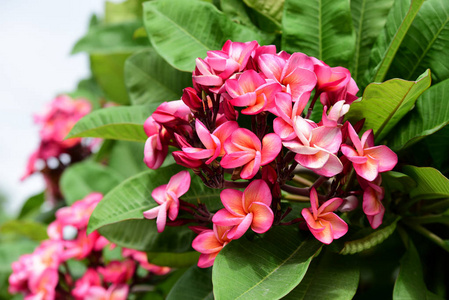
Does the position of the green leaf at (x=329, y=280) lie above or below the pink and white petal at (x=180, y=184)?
below

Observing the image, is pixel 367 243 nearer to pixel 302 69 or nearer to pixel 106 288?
pixel 302 69

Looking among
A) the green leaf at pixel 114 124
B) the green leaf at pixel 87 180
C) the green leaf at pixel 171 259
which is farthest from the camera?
the green leaf at pixel 87 180

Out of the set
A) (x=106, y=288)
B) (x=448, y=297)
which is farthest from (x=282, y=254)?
(x=106, y=288)

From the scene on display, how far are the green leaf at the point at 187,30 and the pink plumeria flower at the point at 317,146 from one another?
28cm

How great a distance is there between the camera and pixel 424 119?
2.06 feet

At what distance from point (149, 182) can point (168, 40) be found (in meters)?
0.25

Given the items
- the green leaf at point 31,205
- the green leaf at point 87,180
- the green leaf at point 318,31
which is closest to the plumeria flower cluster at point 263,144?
the green leaf at point 318,31

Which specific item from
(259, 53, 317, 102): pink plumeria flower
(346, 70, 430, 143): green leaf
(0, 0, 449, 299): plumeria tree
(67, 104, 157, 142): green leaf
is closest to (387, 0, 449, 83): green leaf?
(0, 0, 449, 299): plumeria tree

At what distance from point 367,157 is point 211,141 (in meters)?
0.20

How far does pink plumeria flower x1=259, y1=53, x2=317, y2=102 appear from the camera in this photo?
1.84ft

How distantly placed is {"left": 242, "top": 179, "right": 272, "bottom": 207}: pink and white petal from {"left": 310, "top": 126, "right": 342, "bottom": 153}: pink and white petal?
0.26 feet

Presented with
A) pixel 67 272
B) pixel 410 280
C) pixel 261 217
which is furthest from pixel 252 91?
pixel 67 272

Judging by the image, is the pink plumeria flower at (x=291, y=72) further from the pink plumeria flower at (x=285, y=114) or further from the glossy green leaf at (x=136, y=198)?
the glossy green leaf at (x=136, y=198)

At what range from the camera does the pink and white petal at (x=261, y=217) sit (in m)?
0.53
